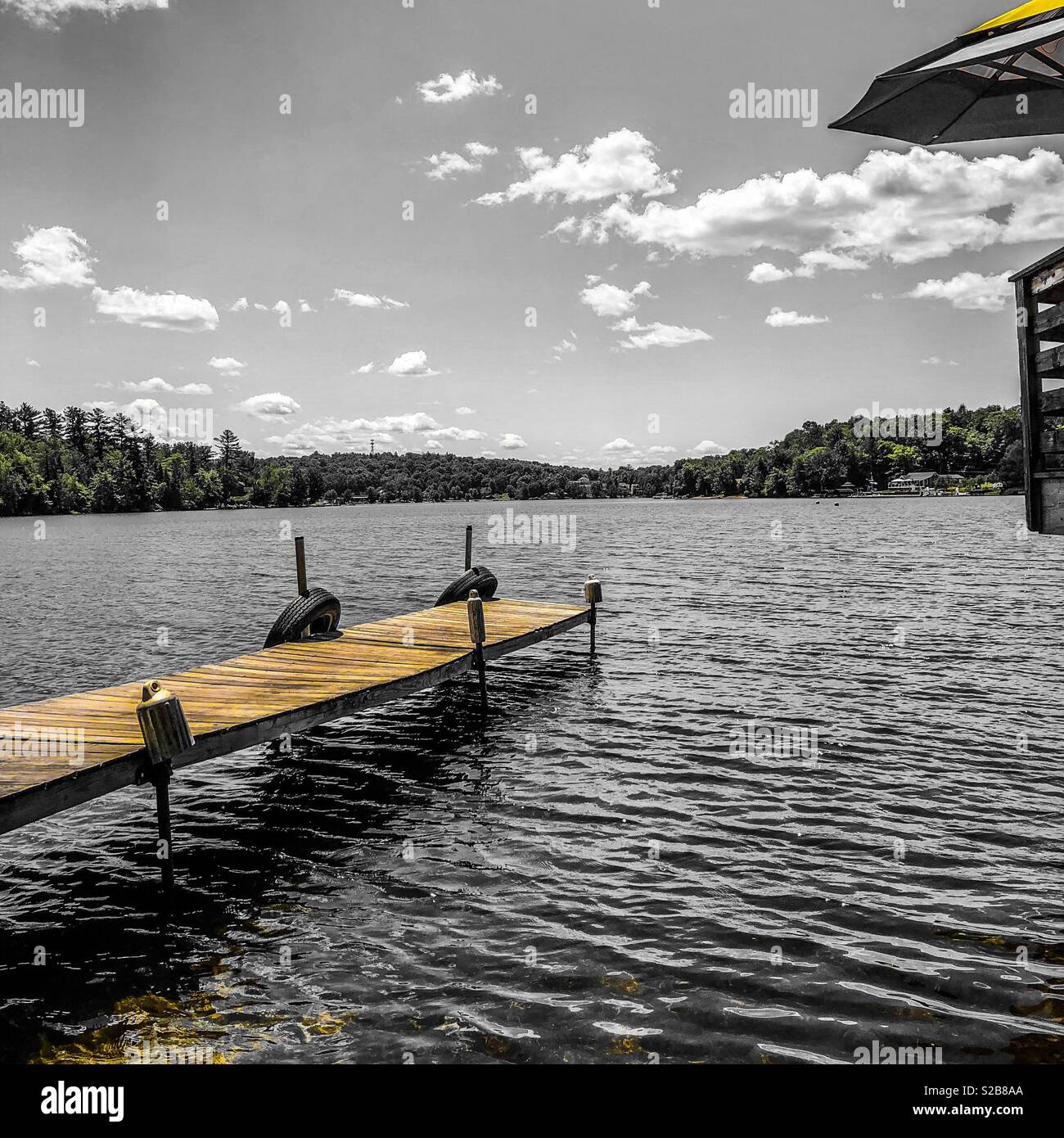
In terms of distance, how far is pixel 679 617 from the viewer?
26953 millimetres

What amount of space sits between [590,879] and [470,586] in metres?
14.4

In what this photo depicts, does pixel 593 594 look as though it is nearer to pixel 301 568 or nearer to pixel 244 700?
pixel 301 568

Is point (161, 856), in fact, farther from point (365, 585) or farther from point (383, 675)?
point (365, 585)

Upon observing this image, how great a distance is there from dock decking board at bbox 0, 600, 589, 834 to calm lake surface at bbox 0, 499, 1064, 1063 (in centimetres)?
124

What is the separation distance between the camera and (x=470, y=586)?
2264cm

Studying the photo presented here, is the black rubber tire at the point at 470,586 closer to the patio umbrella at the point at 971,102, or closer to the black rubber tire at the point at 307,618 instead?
the black rubber tire at the point at 307,618

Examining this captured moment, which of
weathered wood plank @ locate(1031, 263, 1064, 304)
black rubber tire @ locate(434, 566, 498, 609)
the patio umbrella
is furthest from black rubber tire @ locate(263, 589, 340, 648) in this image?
weathered wood plank @ locate(1031, 263, 1064, 304)

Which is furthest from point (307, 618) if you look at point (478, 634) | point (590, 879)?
point (590, 879)

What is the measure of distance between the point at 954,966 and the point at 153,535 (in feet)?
305

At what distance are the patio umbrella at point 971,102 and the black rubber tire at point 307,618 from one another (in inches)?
485

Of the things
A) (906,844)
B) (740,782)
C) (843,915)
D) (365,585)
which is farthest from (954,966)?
(365,585)

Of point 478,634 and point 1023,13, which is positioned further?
point 478,634

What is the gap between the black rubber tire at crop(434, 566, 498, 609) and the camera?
22.5 m
